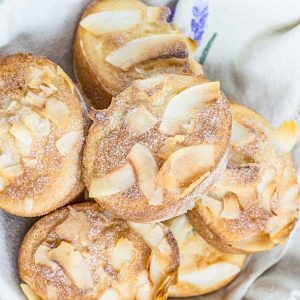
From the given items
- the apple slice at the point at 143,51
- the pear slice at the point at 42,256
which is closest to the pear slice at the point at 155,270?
the pear slice at the point at 42,256

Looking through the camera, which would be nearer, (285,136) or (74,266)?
(74,266)

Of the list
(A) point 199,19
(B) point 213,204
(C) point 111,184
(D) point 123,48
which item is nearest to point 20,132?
(C) point 111,184

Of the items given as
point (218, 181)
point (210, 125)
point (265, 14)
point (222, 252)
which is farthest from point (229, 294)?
point (265, 14)

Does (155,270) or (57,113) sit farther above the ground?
(57,113)

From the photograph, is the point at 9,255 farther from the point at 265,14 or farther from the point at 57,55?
the point at 265,14

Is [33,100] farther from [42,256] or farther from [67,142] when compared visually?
[42,256]

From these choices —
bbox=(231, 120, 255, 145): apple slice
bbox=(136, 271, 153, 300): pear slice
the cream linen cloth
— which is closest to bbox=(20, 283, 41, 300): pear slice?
the cream linen cloth

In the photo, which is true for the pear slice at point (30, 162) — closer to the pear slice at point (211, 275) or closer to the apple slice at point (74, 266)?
the apple slice at point (74, 266)
